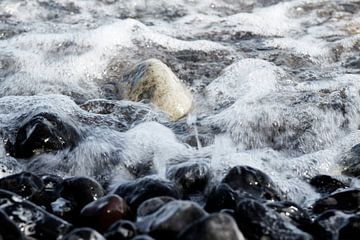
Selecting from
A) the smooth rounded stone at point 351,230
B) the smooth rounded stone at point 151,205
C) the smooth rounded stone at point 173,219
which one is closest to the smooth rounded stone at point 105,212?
the smooth rounded stone at point 151,205

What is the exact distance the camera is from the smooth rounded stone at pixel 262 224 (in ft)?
7.97

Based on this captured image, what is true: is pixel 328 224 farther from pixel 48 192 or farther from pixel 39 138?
pixel 39 138

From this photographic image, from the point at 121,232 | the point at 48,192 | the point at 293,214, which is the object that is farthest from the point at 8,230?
the point at 293,214

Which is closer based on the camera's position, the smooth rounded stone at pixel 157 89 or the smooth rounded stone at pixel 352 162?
the smooth rounded stone at pixel 352 162

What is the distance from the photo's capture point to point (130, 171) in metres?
3.64

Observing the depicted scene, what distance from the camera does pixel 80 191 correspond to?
2928 mm

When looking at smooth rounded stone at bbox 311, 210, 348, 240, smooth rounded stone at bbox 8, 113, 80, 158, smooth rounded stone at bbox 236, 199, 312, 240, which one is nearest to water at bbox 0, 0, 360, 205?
smooth rounded stone at bbox 8, 113, 80, 158

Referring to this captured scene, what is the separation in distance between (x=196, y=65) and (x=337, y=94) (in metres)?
1.72

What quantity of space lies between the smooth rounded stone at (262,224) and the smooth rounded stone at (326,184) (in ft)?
3.06

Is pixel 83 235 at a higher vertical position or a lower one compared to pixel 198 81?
higher

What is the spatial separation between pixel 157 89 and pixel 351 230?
278 centimetres

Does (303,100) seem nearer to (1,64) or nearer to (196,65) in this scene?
(196,65)

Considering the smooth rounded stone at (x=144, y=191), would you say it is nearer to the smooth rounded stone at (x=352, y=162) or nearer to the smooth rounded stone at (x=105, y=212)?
the smooth rounded stone at (x=105, y=212)

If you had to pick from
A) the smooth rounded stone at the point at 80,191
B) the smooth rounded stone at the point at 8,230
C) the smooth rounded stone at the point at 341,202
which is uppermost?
the smooth rounded stone at the point at 8,230
